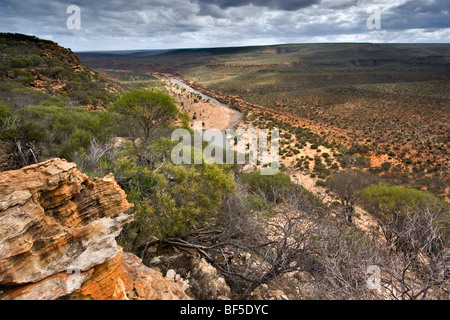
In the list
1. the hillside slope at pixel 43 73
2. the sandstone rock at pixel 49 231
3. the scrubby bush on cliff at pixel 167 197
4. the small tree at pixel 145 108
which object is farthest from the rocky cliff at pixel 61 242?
the hillside slope at pixel 43 73

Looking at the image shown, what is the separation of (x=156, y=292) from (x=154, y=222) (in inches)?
92.6

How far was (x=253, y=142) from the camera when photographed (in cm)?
2612

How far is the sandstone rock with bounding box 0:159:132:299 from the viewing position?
284cm

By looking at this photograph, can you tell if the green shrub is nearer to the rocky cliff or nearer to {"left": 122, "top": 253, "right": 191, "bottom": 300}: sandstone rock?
{"left": 122, "top": 253, "right": 191, "bottom": 300}: sandstone rock

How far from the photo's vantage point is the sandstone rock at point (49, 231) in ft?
9.30

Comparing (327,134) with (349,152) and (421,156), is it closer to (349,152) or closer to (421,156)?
(349,152)

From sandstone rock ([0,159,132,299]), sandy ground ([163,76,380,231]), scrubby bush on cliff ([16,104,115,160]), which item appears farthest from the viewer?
sandy ground ([163,76,380,231])

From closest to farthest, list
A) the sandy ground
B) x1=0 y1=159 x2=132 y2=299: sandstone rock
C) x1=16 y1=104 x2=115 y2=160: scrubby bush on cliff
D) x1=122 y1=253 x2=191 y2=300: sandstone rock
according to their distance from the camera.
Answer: x1=0 y1=159 x2=132 y2=299: sandstone rock, x1=122 y1=253 x2=191 y2=300: sandstone rock, x1=16 y1=104 x2=115 y2=160: scrubby bush on cliff, the sandy ground

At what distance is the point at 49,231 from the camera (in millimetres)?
3266

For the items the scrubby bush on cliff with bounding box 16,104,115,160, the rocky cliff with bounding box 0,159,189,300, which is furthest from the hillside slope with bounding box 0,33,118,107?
the rocky cliff with bounding box 0,159,189,300

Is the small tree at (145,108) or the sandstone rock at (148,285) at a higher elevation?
the small tree at (145,108)

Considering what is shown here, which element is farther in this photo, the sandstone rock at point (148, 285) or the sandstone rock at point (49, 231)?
the sandstone rock at point (148, 285)

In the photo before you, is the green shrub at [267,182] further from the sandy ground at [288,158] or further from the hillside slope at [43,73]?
the hillside slope at [43,73]

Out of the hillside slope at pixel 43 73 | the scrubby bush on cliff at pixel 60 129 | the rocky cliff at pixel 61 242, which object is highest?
the hillside slope at pixel 43 73
